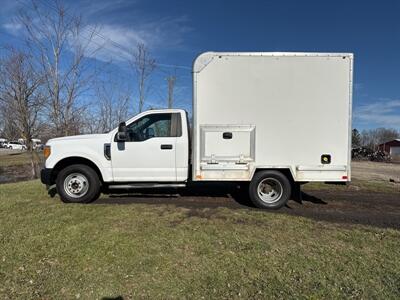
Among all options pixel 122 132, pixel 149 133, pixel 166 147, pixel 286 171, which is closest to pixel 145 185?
pixel 166 147

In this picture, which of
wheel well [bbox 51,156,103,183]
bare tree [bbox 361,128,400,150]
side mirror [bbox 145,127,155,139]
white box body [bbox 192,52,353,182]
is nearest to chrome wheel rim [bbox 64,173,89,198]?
wheel well [bbox 51,156,103,183]

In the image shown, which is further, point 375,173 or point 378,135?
point 378,135

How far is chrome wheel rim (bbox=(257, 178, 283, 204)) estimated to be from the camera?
6.63 metres

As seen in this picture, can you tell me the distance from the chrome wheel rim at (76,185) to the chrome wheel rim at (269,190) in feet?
12.9

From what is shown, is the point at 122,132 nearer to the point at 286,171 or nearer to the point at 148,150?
the point at 148,150

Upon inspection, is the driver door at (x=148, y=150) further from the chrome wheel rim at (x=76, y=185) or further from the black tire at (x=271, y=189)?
the black tire at (x=271, y=189)

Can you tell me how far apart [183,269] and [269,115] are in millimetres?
3831

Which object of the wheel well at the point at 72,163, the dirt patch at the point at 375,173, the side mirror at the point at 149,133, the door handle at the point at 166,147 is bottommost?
the dirt patch at the point at 375,173

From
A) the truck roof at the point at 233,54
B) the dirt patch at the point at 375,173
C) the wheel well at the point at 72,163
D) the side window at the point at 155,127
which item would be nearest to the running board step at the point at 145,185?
the wheel well at the point at 72,163

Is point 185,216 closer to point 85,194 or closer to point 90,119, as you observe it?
point 85,194

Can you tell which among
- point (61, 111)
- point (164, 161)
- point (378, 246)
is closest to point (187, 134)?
point (164, 161)

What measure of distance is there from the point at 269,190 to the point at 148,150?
2.86 m

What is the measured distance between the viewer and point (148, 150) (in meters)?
6.70

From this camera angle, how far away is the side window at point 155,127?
22.2 feet
